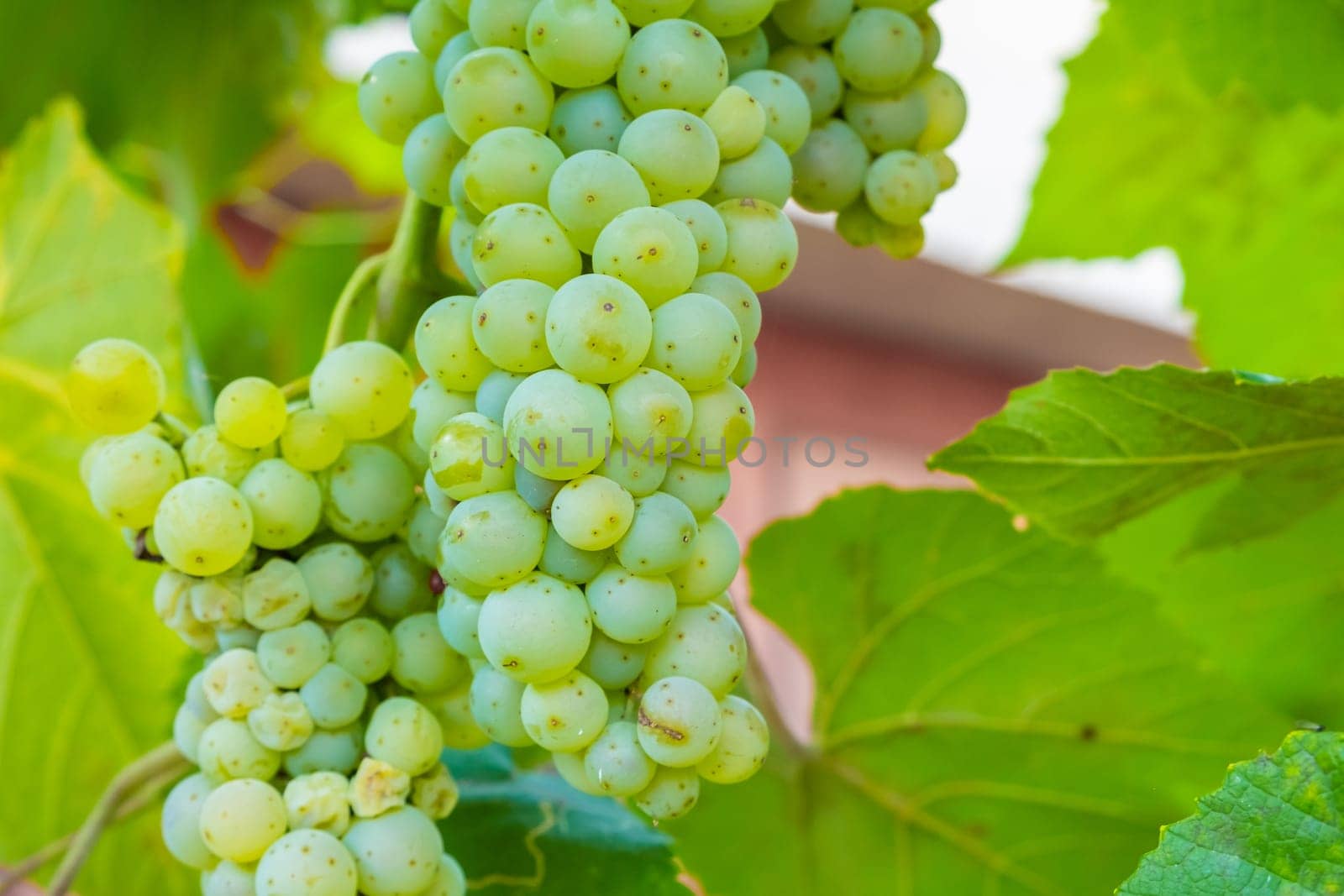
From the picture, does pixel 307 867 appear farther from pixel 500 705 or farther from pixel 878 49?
pixel 878 49

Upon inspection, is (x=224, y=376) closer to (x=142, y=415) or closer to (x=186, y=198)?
(x=186, y=198)

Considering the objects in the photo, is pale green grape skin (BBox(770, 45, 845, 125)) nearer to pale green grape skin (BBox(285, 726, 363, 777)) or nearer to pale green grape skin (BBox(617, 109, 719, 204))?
pale green grape skin (BBox(617, 109, 719, 204))

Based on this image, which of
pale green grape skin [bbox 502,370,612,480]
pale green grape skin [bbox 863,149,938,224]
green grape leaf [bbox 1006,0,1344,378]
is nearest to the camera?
pale green grape skin [bbox 502,370,612,480]

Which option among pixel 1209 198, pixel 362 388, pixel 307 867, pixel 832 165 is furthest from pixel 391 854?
pixel 1209 198

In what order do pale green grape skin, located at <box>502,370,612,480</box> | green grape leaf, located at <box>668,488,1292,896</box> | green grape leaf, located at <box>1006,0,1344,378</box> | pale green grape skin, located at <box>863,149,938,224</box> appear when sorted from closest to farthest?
pale green grape skin, located at <box>502,370,612,480</box>
pale green grape skin, located at <box>863,149,938,224</box>
green grape leaf, located at <box>668,488,1292,896</box>
green grape leaf, located at <box>1006,0,1344,378</box>

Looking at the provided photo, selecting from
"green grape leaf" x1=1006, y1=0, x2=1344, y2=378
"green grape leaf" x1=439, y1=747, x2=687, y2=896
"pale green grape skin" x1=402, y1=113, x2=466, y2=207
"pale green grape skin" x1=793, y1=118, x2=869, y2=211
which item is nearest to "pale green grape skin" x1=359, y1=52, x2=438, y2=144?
"pale green grape skin" x1=402, y1=113, x2=466, y2=207
